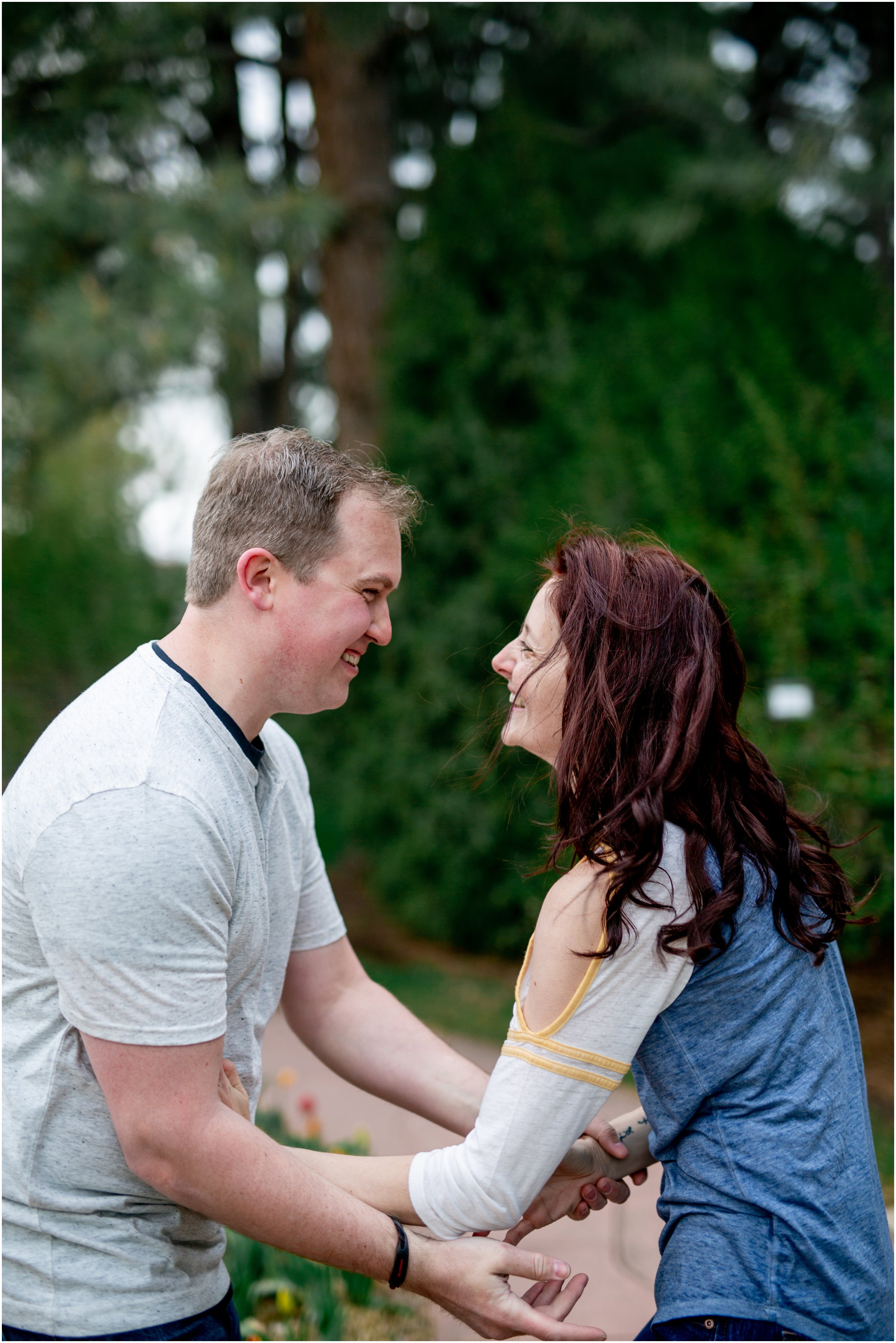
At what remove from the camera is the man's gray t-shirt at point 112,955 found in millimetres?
1398

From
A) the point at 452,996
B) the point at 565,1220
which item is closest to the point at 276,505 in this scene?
the point at 565,1220

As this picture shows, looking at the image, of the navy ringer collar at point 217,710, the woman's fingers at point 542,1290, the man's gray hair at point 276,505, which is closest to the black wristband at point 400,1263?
the woman's fingers at point 542,1290

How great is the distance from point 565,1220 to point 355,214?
566 cm

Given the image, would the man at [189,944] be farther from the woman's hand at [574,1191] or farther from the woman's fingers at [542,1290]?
the woman's hand at [574,1191]

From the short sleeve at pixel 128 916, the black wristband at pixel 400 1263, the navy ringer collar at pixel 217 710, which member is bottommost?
the black wristband at pixel 400 1263

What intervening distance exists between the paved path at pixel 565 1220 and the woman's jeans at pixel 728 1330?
4.42 feet

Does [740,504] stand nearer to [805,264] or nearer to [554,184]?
[805,264]

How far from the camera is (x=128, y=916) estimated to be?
54.6 inches

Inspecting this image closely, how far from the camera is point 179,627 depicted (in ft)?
5.65

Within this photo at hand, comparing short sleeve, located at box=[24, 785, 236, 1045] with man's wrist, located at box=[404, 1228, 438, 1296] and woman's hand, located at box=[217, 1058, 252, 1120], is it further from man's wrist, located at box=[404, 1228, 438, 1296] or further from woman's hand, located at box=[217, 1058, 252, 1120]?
man's wrist, located at box=[404, 1228, 438, 1296]

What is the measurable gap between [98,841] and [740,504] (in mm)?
3926

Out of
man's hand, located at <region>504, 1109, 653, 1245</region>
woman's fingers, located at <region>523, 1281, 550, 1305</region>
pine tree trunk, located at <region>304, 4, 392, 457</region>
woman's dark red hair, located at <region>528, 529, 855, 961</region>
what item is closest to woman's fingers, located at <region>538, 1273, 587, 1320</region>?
woman's fingers, located at <region>523, 1281, 550, 1305</region>

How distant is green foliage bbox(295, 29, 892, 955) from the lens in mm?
4418

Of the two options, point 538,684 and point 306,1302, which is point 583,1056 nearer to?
point 538,684
